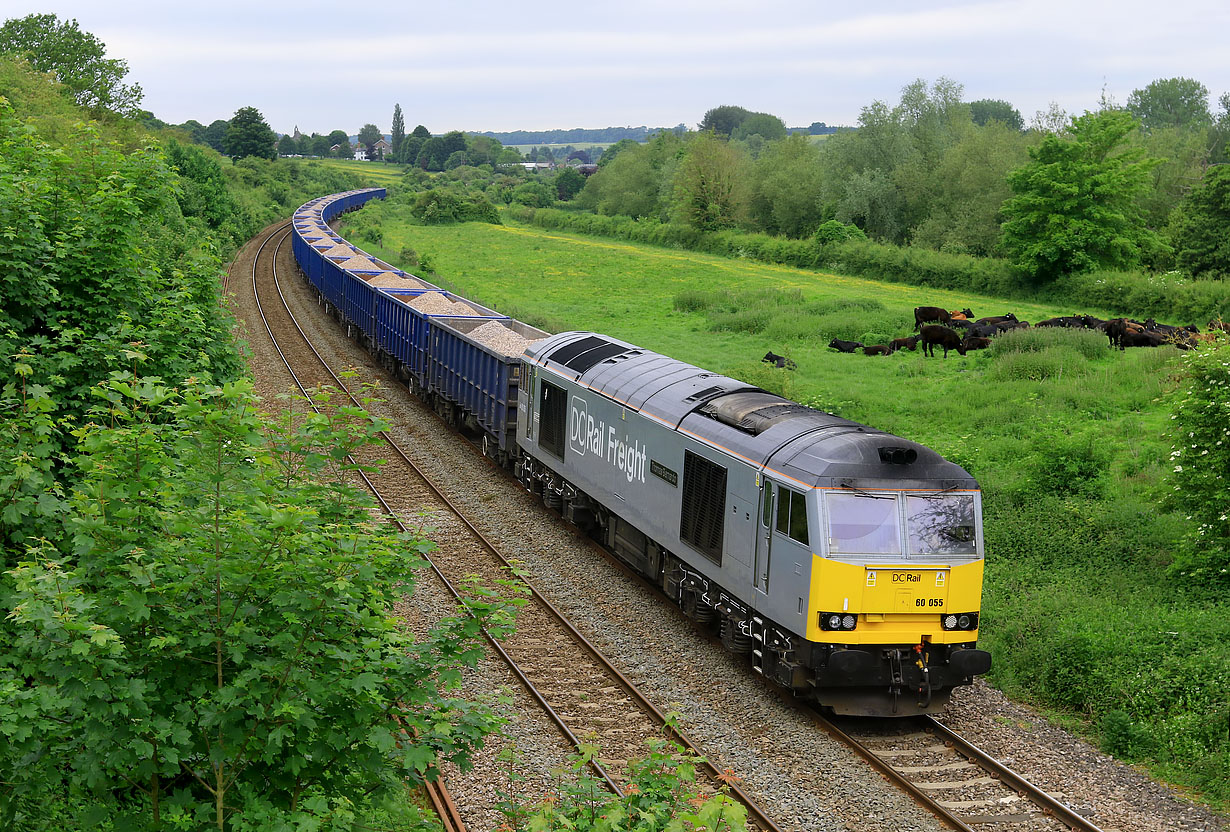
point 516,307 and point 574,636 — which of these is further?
point 516,307

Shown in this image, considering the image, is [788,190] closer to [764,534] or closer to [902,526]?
[764,534]

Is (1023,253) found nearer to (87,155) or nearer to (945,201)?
(945,201)

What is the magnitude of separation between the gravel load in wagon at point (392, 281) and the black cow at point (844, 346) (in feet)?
51.7

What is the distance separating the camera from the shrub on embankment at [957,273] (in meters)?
41.8

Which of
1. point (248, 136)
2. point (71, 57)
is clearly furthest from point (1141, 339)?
point (248, 136)

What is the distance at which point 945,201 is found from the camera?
66938 mm

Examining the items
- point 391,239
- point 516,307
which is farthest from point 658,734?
point 391,239

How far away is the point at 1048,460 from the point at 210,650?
54.7 feet

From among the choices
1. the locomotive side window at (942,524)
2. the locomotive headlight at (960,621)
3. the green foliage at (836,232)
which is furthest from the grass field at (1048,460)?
the green foliage at (836,232)

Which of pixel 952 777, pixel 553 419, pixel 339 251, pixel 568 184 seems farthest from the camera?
pixel 568 184

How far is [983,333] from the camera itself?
114 feet

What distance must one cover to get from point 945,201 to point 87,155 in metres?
61.8

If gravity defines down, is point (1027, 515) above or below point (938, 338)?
below

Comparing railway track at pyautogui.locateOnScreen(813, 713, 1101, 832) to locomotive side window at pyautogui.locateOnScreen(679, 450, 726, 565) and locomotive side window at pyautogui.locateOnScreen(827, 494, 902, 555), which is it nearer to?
locomotive side window at pyautogui.locateOnScreen(827, 494, 902, 555)
